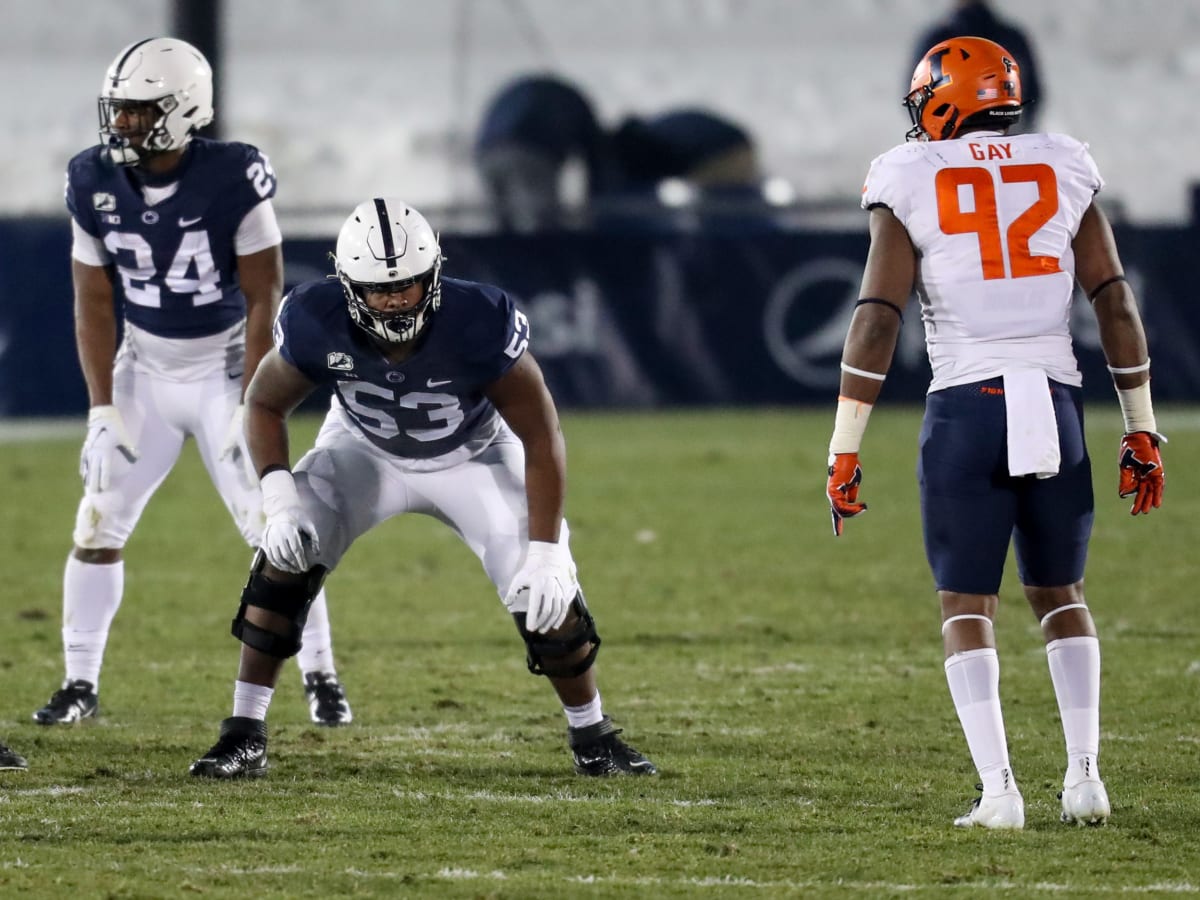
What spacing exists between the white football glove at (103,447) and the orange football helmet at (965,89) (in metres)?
2.45

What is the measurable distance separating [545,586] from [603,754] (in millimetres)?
502

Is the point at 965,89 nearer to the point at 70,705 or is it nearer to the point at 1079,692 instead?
the point at 1079,692

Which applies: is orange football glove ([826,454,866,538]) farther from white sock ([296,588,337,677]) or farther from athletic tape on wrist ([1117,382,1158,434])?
white sock ([296,588,337,677])

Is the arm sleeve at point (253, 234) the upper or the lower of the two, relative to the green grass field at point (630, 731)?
upper

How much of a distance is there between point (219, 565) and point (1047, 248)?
5320mm

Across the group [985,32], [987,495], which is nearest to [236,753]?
[987,495]

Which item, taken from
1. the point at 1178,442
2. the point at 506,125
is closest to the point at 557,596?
the point at 1178,442

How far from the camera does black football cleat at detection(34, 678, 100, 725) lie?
18.6 ft

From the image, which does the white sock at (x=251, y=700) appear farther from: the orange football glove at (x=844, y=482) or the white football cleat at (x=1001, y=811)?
the white football cleat at (x=1001, y=811)

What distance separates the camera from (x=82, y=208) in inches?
232

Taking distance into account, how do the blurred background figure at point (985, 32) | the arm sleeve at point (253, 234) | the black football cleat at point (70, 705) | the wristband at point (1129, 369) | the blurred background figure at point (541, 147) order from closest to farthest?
1. the wristband at point (1129, 369)
2. the black football cleat at point (70, 705)
3. the arm sleeve at point (253, 234)
4. the blurred background figure at point (985, 32)
5. the blurred background figure at point (541, 147)

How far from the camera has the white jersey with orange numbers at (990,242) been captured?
4.41 m

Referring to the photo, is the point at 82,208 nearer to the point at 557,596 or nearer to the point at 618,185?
the point at 557,596

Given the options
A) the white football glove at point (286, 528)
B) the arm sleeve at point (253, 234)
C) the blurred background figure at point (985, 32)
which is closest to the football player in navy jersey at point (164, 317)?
the arm sleeve at point (253, 234)
